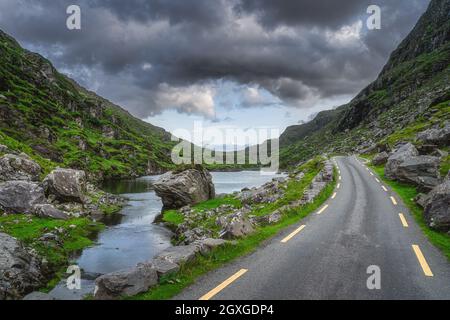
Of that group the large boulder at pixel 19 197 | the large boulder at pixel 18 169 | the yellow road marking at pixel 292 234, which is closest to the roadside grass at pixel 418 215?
the yellow road marking at pixel 292 234

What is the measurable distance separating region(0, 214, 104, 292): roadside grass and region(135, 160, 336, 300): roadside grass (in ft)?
46.7

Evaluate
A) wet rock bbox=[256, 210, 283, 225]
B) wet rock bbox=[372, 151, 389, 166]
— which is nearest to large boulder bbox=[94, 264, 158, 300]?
wet rock bbox=[256, 210, 283, 225]

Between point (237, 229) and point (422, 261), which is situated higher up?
point (237, 229)

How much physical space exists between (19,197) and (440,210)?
43.3 meters

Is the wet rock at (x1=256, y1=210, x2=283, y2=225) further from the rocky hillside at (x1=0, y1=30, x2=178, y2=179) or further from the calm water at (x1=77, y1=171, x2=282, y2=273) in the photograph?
the rocky hillside at (x1=0, y1=30, x2=178, y2=179)

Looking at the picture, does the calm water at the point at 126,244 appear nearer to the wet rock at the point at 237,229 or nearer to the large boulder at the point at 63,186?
the large boulder at the point at 63,186

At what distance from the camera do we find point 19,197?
39.6 meters

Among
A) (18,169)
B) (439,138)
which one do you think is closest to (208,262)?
(439,138)

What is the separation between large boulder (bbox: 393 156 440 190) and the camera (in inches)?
1247

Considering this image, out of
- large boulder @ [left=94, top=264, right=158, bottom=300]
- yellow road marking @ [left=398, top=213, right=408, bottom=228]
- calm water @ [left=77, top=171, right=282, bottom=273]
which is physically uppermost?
yellow road marking @ [left=398, top=213, right=408, bottom=228]

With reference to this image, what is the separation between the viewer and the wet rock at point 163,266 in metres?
12.4

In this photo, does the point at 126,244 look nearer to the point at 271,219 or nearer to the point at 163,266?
the point at 271,219

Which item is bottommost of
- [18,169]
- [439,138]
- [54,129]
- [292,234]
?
[292,234]

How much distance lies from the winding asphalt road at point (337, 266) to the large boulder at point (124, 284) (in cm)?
162
